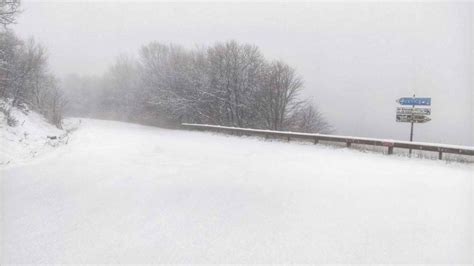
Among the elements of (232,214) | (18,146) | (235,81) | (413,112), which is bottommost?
(232,214)

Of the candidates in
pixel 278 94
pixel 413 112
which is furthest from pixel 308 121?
pixel 413 112

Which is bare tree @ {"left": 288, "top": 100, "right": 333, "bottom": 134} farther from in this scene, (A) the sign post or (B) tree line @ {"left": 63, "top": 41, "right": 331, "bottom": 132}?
(A) the sign post

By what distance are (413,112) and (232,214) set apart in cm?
1280

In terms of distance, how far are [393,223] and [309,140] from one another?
11.7m

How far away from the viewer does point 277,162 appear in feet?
31.3

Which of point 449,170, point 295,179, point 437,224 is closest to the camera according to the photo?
point 437,224

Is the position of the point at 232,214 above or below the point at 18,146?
below

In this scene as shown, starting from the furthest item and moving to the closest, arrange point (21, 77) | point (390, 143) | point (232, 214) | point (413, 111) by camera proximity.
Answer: point (21, 77) → point (413, 111) → point (390, 143) → point (232, 214)

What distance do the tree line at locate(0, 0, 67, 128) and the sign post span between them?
58.1 ft

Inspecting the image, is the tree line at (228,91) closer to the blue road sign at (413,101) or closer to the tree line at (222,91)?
the tree line at (222,91)

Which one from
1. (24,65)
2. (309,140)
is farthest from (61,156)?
(24,65)

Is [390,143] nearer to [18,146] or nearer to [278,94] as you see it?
[18,146]

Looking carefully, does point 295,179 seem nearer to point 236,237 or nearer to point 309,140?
point 236,237

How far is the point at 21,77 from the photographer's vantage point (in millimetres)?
24281
